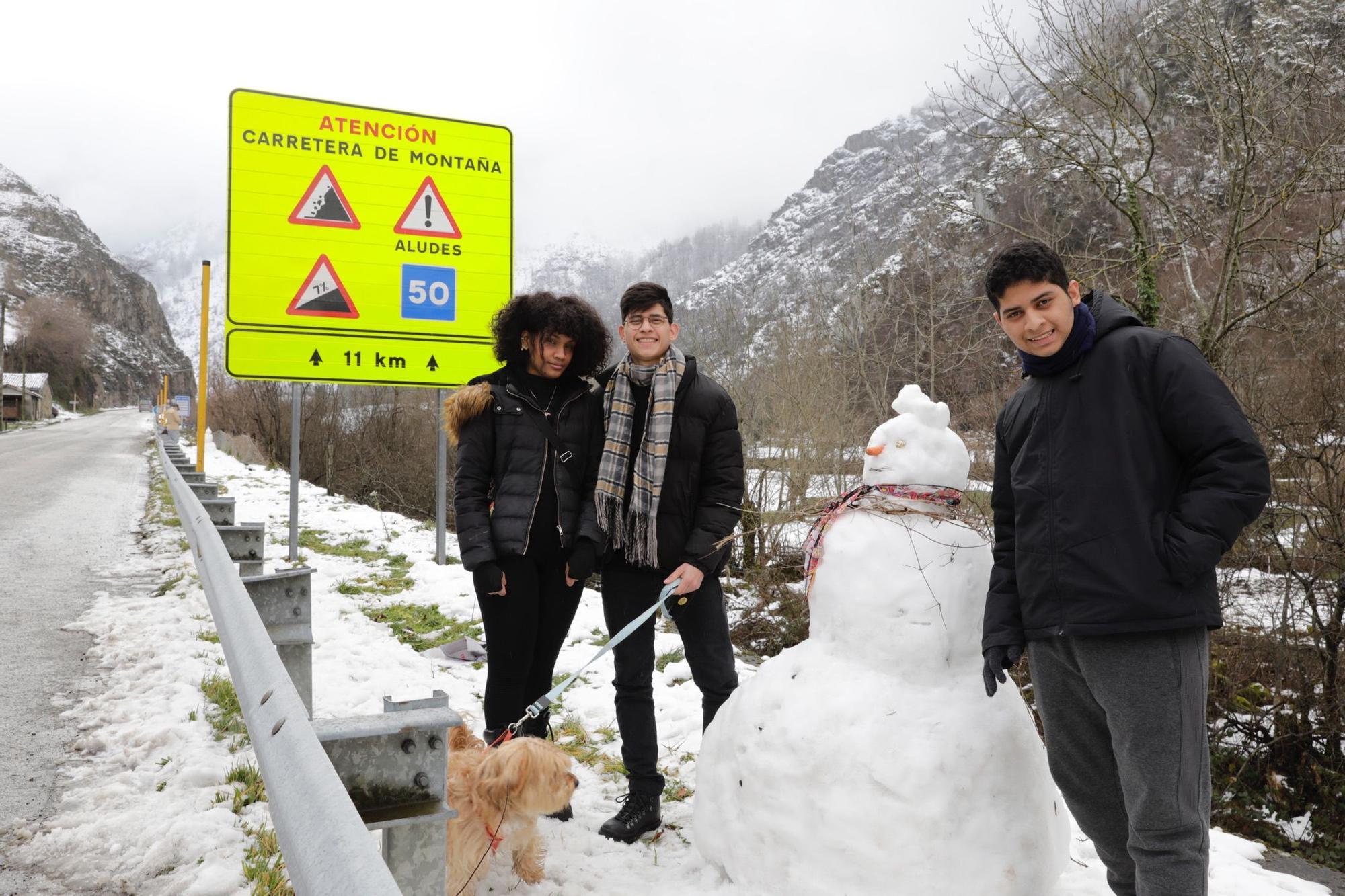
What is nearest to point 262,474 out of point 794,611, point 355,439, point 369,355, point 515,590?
point 355,439

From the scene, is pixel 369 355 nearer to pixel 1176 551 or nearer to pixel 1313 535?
pixel 1176 551

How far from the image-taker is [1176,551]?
Answer: 6.03 ft

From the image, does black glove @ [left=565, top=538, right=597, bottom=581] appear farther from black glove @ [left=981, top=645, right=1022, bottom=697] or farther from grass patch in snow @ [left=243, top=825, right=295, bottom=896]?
black glove @ [left=981, top=645, right=1022, bottom=697]

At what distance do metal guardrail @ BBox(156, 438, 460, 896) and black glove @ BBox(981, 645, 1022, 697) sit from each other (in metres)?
1.42

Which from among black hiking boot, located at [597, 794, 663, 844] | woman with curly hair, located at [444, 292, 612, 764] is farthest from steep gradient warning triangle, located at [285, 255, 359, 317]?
black hiking boot, located at [597, 794, 663, 844]

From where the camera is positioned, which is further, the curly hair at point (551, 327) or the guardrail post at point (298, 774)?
the curly hair at point (551, 327)

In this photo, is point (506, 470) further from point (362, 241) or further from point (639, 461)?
point (362, 241)

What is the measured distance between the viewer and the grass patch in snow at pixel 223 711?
326 centimetres

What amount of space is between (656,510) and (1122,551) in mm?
1565

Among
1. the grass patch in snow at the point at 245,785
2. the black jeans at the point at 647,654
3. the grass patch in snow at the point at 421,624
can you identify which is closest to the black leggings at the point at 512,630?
the black jeans at the point at 647,654

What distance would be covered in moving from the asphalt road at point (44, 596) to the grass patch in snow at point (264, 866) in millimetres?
518

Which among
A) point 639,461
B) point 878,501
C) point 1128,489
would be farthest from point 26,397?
point 1128,489

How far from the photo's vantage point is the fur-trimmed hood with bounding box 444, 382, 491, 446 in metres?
3.06

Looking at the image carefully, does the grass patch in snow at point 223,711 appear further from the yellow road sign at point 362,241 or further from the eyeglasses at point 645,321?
the yellow road sign at point 362,241
